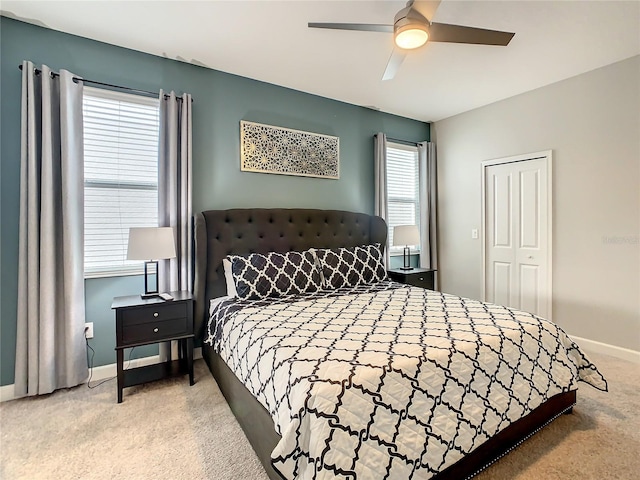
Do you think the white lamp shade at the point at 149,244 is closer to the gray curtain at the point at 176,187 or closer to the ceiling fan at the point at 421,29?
the gray curtain at the point at 176,187

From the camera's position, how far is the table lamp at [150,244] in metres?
2.43

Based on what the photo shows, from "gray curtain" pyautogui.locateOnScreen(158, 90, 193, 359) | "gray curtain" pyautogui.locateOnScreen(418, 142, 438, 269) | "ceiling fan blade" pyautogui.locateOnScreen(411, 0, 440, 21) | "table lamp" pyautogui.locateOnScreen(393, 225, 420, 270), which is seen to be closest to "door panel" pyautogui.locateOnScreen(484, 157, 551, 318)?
"gray curtain" pyautogui.locateOnScreen(418, 142, 438, 269)

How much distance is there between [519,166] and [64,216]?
4.53m

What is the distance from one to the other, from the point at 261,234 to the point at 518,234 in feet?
9.91

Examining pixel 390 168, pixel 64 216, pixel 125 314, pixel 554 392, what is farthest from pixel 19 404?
pixel 390 168

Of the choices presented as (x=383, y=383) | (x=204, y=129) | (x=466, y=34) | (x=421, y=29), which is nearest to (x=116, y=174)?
(x=204, y=129)

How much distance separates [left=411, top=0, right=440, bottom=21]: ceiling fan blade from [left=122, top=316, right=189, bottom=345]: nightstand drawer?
2610mm

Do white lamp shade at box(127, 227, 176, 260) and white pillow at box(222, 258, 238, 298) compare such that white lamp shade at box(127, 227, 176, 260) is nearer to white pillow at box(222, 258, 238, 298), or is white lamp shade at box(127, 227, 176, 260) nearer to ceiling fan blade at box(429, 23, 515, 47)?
white pillow at box(222, 258, 238, 298)

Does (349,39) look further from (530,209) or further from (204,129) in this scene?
(530,209)

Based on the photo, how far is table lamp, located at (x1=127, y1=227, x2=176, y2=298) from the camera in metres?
2.43

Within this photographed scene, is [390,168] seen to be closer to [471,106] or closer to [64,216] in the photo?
[471,106]

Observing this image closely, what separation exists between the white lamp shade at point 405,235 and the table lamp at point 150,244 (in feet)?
8.07

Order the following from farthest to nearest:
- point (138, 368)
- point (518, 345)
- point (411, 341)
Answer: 1. point (138, 368)
2. point (518, 345)
3. point (411, 341)

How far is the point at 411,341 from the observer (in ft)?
5.36
